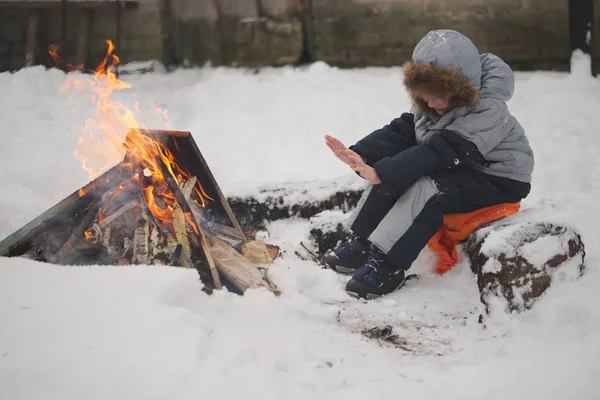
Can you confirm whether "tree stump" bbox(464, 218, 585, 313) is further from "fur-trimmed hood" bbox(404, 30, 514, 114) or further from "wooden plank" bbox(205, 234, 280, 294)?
"wooden plank" bbox(205, 234, 280, 294)

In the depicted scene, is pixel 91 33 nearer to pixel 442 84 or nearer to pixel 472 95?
pixel 442 84

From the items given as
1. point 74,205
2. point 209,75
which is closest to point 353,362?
point 74,205

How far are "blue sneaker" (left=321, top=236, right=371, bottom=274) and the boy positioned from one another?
19 cm

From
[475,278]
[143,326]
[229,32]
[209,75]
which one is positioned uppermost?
[229,32]

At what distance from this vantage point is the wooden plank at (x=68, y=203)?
11.6 feet

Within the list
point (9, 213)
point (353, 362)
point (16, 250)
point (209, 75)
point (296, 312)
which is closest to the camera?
point (353, 362)

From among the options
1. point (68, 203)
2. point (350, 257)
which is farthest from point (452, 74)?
point (68, 203)

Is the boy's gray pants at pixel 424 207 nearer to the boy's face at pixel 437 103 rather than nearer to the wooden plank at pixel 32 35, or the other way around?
the boy's face at pixel 437 103

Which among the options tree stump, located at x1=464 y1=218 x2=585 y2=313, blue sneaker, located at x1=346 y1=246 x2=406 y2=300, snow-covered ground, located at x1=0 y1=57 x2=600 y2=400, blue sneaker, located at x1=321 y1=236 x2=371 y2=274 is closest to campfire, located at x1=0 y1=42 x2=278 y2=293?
snow-covered ground, located at x1=0 y1=57 x2=600 y2=400

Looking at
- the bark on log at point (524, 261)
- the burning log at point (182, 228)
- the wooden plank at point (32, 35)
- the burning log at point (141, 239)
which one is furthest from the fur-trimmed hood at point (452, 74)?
the wooden plank at point (32, 35)

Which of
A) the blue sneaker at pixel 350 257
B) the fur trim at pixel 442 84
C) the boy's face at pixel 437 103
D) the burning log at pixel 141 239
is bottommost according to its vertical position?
the blue sneaker at pixel 350 257

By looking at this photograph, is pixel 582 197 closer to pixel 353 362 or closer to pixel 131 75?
pixel 353 362

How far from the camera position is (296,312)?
3232 mm

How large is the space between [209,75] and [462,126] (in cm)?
449
